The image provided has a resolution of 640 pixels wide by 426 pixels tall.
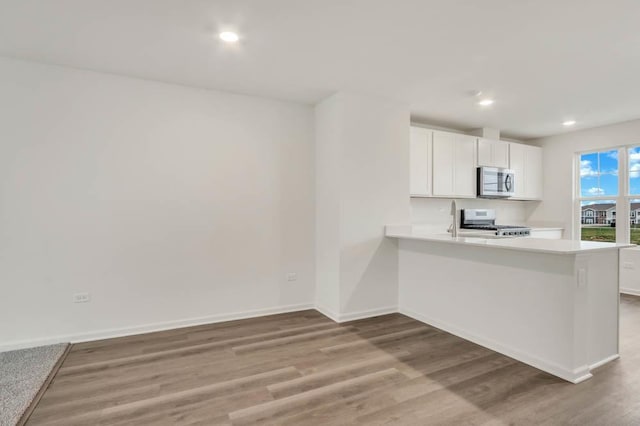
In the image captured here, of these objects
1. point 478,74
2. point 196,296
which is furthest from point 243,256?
point 478,74

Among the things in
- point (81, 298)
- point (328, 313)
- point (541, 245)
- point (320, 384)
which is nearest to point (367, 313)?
point (328, 313)

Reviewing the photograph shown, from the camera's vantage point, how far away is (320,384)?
2428mm

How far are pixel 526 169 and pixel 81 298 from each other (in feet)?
22.1

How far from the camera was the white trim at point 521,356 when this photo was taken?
2.45 meters

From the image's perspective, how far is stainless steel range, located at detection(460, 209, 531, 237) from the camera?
5.06 meters

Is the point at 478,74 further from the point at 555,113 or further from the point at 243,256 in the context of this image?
the point at 243,256

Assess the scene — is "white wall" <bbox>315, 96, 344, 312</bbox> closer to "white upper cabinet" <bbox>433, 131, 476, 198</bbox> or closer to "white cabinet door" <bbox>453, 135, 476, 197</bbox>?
"white upper cabinet" <bbox>433, 131, 476, 198</bbox>

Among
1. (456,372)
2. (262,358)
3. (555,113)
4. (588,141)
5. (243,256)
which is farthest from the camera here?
(588,141)

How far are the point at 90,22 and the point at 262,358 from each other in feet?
9.65

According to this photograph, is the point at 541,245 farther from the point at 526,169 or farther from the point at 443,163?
the point at 526,169

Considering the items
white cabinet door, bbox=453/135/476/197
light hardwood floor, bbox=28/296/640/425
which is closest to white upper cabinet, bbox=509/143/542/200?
white cabinet door, bbox=453/135/476/197

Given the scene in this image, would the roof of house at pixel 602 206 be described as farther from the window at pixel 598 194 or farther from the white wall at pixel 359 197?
the white wall at pixel 359 197

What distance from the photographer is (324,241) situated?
4.07 metres

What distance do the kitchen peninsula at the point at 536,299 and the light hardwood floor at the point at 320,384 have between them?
15 cm
